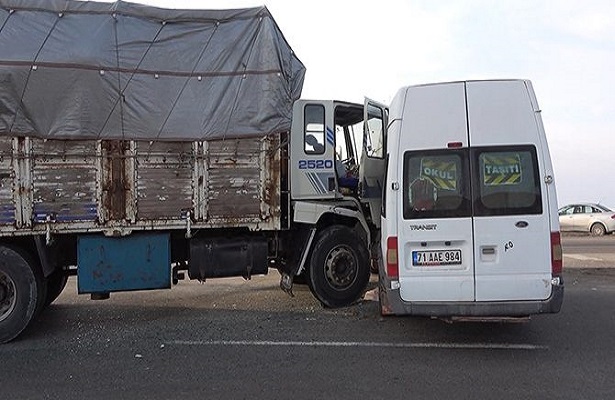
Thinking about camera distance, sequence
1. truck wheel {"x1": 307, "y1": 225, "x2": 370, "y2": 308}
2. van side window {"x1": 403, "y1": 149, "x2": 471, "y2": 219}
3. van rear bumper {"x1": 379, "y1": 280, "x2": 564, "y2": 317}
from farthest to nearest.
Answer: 1. truck wheel {"x1": 307, "y1": 225, "x2": 370, "y2": 308}
2. van side window {"x1": 403, "y1": 149, "x2": 471, "y2": 219}
3. van rear bumper {"x1": 379, "y1": 280, "x2": 564, "y2": 317}

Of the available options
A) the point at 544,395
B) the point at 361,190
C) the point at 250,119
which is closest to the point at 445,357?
the point at 544,395

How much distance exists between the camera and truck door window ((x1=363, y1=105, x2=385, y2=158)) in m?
8.75

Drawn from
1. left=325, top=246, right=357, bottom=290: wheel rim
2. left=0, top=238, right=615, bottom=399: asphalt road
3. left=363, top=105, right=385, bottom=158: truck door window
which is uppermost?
left=363, top=105, right=385, bottom=158: truck door window

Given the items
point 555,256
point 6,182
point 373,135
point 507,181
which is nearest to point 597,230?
point 373,135

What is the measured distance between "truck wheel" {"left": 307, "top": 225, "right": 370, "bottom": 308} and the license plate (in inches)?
89.6

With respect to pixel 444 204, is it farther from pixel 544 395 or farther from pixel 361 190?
pixel 361 190

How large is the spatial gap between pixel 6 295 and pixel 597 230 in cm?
2358

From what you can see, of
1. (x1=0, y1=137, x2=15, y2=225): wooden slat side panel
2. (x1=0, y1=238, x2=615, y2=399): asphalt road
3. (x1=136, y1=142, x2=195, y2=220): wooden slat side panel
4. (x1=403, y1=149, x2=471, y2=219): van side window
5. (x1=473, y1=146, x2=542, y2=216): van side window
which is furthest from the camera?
(x1=136, y1=142, x2=195, y2=220): wooden slat side panel

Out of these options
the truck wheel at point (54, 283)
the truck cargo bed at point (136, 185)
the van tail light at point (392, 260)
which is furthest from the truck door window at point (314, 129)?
the truck wheel at point (54, 283)

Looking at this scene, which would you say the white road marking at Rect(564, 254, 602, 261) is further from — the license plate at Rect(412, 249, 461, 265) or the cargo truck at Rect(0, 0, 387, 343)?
the license plate at Rect(412, 249, 461, 265)

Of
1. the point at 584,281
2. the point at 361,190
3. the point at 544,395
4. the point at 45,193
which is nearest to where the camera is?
the point at 544,395

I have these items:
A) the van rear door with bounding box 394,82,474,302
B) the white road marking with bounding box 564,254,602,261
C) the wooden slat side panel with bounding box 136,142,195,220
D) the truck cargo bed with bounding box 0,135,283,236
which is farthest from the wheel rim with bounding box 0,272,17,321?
the white road marking with bounding box 564,254,602,261

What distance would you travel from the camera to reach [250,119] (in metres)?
7.53

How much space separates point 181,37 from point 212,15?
530 mm
